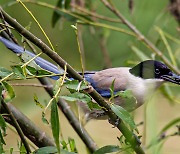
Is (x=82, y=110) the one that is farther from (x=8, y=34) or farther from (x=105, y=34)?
(x=105, y=34)

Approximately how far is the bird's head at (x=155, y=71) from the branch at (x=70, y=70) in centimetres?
57

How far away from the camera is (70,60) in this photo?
3.33 meters

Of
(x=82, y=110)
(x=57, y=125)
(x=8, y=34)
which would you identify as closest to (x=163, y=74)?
(x=82, y=110)

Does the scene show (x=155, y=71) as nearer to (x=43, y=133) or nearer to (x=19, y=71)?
(x=43, y=133)

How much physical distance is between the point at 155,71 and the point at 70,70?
83cm

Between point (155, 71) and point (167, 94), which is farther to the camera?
point (167, 94)

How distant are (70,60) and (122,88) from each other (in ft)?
4.80

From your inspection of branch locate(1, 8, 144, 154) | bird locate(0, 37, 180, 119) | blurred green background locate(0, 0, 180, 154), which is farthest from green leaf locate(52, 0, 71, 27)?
branch locate(1, 8, 144, 154)

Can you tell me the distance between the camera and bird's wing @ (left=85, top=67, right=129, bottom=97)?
1843mm

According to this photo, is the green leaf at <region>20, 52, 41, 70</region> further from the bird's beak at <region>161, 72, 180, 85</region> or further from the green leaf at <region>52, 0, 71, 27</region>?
the green leaf at <region>52, 0, 71, 27</region>

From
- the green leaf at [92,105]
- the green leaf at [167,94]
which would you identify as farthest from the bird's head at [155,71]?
the green leaf at [92,105]

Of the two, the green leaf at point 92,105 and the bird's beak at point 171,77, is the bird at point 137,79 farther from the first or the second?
the green leaf at point 92,105

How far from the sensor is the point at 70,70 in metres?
1.06

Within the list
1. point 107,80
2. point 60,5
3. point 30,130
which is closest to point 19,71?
point 30,130
